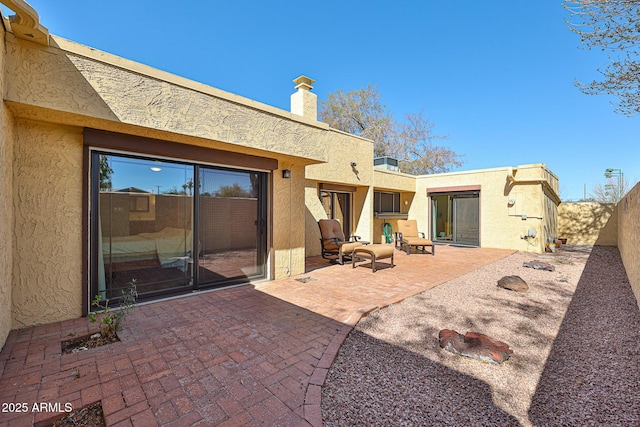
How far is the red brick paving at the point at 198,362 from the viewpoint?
7.05 ft

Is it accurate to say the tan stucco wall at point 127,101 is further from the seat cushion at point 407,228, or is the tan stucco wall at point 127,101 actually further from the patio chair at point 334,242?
the seat cushion at point 407,228

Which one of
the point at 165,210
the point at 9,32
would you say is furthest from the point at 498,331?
the point at 9,32

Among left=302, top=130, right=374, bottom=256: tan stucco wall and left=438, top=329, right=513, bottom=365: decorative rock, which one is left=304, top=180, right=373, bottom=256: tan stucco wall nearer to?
left=302, top=130, right=374, bottom=256: tan stucco wall

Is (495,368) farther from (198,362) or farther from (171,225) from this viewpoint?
(171,225)

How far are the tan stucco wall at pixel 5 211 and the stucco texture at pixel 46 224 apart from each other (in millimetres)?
144

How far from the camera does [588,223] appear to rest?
15.3m

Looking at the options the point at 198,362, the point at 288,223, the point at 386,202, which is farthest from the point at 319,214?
the point at 198,362

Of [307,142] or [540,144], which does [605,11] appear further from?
[540,144]

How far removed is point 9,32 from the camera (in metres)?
2.97

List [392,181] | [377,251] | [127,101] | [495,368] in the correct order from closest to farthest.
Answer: [495,368], [127,101], [377,251], [392,181]

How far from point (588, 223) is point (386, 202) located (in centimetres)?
1176

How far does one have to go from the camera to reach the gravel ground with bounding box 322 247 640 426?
215cm

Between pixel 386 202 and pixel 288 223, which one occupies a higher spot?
pixel 386 202

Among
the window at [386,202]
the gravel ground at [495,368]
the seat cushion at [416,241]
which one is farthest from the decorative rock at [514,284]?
A: the window at [386,202]
